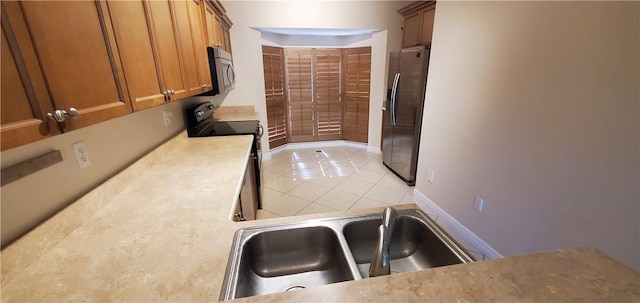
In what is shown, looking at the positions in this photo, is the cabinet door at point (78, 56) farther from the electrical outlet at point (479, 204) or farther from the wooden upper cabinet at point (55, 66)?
the electrical outlet at point (479, 204)

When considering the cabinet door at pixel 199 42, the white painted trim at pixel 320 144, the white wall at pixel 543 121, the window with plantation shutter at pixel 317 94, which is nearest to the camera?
the white wall at pixel 543 121

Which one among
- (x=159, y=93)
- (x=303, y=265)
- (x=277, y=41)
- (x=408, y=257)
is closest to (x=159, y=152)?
(x=159, y=93)

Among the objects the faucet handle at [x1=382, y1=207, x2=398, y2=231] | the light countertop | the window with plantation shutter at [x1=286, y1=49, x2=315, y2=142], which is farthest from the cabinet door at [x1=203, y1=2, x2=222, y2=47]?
the faucet handle at [x1=382, y1=207, x2=398, y2=231]

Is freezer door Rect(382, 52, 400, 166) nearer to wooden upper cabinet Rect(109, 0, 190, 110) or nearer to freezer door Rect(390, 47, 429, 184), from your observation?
freezer door Rect(390, 47, 429, 184)

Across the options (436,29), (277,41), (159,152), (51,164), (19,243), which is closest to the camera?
(19,243)

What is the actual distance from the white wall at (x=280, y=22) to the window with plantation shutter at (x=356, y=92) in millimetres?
458

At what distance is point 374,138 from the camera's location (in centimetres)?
475

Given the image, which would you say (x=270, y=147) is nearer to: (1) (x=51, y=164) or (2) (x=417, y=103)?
(2) (x=417, y=103)

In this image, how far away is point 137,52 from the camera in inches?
42.1

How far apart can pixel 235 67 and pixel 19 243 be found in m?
3.36

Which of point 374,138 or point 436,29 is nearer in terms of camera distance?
point 436,29

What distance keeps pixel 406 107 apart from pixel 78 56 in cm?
308

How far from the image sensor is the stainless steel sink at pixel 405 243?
0.97 meters

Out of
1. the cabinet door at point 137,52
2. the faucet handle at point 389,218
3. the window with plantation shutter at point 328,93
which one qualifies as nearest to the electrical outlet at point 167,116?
the cabinet door at point 137,52
